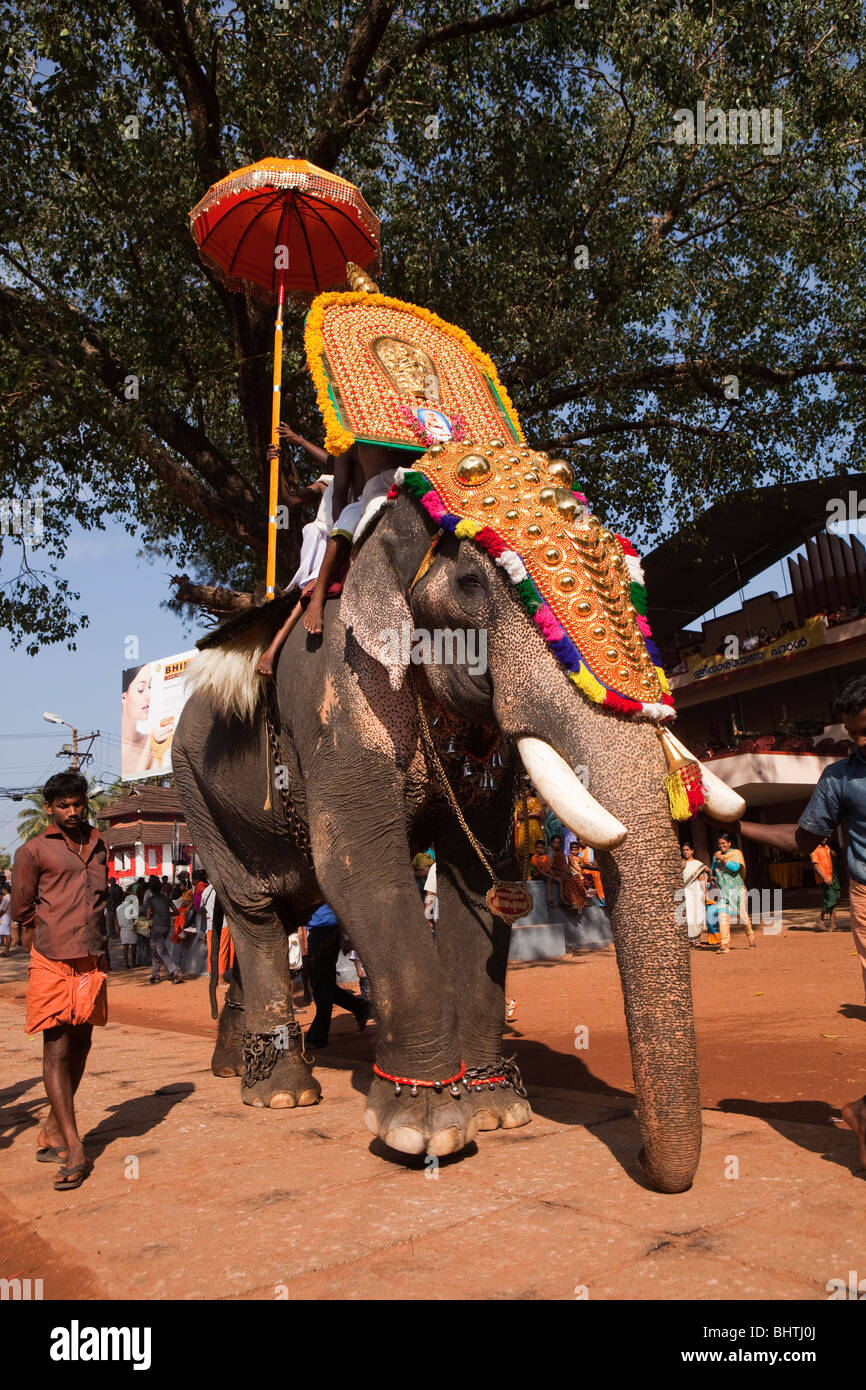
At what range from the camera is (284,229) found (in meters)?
6.90

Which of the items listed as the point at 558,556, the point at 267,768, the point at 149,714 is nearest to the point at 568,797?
the point at 558,556

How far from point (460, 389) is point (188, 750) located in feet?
8.38

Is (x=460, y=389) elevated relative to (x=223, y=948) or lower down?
elevated

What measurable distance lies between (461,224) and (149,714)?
815 inches

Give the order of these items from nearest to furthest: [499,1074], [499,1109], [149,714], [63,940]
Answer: [63,940], [499,1109], [499,1074], [149,714]

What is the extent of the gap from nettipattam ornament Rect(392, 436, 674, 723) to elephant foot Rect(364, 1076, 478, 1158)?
5.52 ft

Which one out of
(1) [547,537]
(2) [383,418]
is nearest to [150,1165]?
(1) [547,537]

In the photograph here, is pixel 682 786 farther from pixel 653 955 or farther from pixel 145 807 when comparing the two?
pixel 145 807

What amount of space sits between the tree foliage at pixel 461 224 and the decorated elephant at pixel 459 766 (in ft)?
19.5

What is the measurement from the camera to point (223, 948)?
7785mm

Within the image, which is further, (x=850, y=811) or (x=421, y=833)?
(x=421, y=833)

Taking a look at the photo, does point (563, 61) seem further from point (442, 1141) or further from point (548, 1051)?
point (442, 1141)

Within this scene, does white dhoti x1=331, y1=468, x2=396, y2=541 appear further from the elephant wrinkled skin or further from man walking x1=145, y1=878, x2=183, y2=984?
man walking x1=145, y1=878, x2=183, y2=984

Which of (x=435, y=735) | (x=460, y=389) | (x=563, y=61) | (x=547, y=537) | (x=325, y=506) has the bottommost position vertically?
(x=435, y=735)
